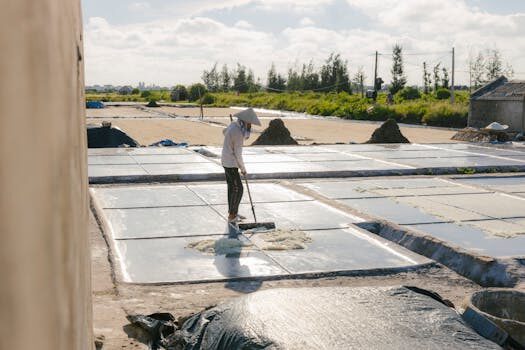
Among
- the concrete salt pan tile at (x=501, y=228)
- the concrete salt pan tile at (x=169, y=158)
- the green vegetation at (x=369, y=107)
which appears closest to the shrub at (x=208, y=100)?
the green vegetation at (x=369, y=107)

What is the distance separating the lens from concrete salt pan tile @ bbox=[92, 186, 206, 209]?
10039mm

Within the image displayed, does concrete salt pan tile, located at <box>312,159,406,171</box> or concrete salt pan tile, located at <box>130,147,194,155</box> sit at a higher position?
concrete salt pan tile, located at <box>130,147,194,155</box>

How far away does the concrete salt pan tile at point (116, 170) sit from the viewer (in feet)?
40.9

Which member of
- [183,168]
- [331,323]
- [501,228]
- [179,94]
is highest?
[179,94]

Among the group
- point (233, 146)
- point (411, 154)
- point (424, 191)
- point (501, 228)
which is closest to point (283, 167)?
point (424, 191)

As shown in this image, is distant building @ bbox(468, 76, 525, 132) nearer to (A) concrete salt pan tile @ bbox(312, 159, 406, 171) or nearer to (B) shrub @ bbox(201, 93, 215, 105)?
(A) concrete salt pan tile @ bbox(312, 159, 406, 171)

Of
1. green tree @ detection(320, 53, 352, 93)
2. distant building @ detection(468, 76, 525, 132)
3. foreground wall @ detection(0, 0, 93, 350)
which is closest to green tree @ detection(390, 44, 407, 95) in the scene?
green tree @ detection(320, 53, 352, 93)

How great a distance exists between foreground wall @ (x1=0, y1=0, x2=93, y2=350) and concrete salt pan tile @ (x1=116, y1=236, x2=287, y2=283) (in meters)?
5.99

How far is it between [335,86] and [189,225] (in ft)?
167

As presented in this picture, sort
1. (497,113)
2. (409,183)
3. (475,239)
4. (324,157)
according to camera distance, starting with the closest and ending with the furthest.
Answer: (475,239) < (409,183) < (324,157) < (497,113)

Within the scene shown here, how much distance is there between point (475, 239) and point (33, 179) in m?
8.03

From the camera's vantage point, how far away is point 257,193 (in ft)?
36.6

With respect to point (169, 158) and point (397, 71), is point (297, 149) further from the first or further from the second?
point (397, 71)

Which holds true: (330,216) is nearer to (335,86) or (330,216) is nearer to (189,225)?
(189,225)
